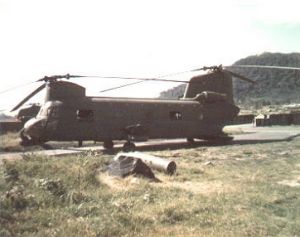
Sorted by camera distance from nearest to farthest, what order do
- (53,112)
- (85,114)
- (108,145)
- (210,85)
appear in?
1. (53,112)
2. (85,114)
3. (108,145)
4. (210,85)

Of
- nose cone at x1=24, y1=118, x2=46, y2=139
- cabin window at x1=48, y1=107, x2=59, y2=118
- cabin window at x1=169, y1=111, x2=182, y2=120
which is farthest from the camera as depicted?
cabin window at x1=169, y1=111, x2=182, y2=120

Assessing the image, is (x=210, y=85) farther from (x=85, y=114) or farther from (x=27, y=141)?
(x=27, y=141)

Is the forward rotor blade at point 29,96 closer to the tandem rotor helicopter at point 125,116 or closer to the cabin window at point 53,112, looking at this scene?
the tandem rotor helicopter at point 125,116

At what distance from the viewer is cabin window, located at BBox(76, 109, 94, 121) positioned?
2377cm

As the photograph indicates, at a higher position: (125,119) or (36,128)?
(125,119)

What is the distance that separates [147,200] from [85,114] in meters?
12.9

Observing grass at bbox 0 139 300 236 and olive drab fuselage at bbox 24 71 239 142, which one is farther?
olive drab fuselage at bbox 24 71 239 142

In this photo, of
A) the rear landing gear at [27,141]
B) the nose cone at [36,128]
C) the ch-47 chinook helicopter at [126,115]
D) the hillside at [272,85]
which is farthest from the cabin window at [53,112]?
the hillside at [272,85]

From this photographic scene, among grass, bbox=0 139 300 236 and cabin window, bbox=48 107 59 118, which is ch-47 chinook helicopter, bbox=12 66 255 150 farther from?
grass, bbox=0 139 300 236

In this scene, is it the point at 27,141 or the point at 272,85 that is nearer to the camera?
the point at 27,141

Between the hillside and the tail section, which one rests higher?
the hillside

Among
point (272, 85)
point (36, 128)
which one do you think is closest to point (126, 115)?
point (36, 128)

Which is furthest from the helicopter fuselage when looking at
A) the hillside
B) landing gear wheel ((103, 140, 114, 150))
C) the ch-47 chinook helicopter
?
the hillside

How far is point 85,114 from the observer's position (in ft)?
78.6
